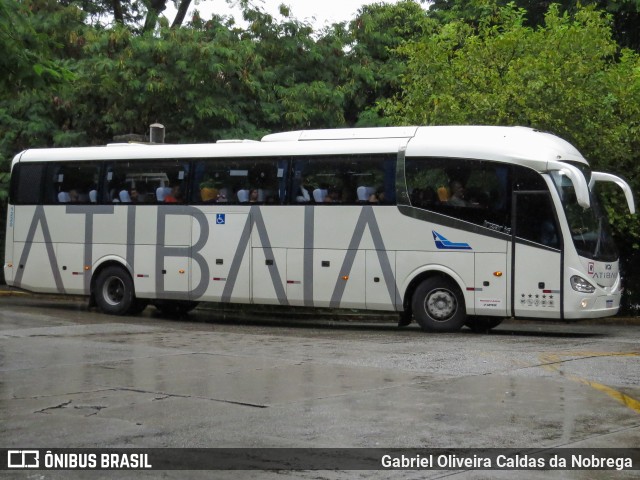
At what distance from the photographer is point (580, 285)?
1744cm

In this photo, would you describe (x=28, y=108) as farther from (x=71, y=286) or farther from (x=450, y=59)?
(x=450, y=59)

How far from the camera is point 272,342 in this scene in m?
16.4

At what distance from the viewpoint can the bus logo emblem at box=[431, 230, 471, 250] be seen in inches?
720

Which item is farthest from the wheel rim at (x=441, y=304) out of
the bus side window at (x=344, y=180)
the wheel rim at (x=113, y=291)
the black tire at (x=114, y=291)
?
the wheel rim at (x=113, y=291)

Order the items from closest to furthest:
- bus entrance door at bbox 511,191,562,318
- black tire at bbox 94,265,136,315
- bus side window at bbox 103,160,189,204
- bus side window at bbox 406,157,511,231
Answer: bus entrance door at bbox 511,191,562,318 → bus side window at bbox 406,157,511,231 → bus side window at bbox 103,160,189,204 → black tire at bbox 94,265,136,315

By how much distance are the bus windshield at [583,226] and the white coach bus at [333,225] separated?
30mm

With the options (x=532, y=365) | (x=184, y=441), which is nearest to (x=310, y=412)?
(x=184, y=441)

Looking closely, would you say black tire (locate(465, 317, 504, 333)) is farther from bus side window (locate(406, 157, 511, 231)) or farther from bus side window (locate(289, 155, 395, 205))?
bus side window (locate(289, 155, 395, 205))

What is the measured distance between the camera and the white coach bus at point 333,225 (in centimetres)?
1780

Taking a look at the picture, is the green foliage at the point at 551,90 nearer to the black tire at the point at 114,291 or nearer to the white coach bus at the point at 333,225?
the white coach bus at the point at 333,225

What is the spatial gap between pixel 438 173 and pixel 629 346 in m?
4.36

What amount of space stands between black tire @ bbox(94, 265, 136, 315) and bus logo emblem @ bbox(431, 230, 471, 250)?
6.68 meters

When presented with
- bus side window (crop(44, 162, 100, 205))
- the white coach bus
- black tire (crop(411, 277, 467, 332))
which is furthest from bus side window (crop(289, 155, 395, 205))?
bus side window (crop(44, 162, 100, 205))

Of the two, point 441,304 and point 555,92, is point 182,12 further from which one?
point 441,304
